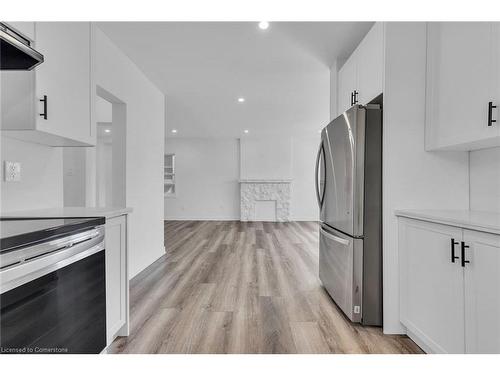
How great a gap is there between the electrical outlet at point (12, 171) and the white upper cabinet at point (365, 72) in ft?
8.41

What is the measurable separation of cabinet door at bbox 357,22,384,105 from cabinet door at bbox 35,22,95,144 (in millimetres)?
2107

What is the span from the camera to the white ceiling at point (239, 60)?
2.55 metres

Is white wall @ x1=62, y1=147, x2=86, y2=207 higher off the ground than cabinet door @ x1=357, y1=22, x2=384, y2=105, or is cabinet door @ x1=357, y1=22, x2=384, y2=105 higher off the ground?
cabinet door @ x1=357, y1=22, x2=384, y2=105

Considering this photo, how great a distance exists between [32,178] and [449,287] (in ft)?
8.77

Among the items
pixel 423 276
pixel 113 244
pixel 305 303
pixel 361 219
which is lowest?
pixel 305 303

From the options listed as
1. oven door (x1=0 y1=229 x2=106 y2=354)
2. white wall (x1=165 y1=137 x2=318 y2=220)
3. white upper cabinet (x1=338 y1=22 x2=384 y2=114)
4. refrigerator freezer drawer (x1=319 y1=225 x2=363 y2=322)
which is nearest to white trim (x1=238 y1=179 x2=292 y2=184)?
white wall (x1=165 y1=137 x2=318 y2=220)

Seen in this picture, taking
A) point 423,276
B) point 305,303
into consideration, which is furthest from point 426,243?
point 305,303

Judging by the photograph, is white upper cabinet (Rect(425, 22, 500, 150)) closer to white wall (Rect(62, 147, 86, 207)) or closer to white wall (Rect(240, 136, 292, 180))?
white wall (Rect(62, 147, 86, 207))

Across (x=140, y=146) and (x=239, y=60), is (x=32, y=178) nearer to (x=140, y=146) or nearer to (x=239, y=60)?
(x=140, y=146)

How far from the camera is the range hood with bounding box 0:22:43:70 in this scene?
1274mm

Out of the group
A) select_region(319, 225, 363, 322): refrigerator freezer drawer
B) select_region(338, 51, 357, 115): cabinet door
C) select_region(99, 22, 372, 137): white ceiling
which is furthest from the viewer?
select_region(338, 51, 357, 115): cabinet door
